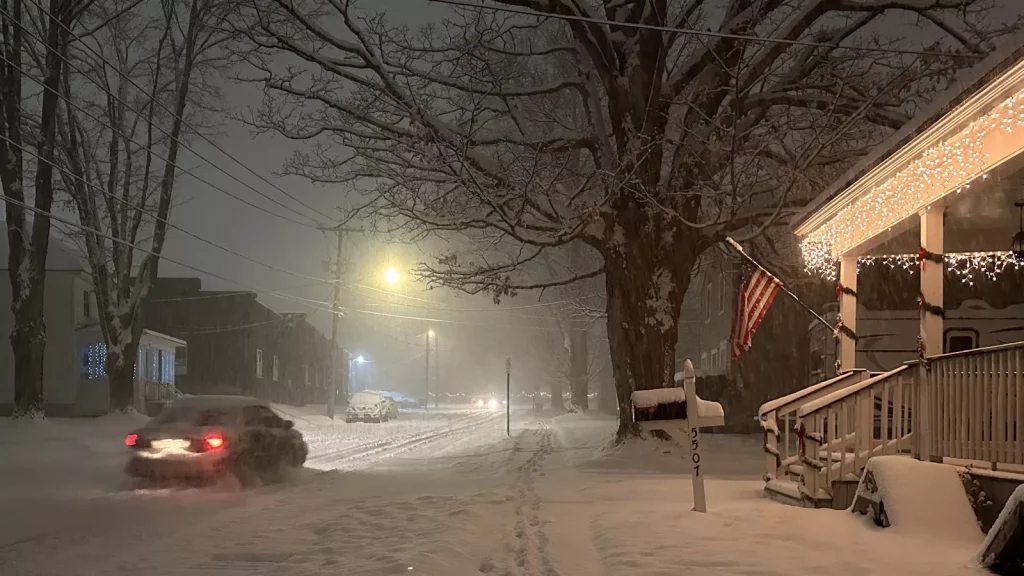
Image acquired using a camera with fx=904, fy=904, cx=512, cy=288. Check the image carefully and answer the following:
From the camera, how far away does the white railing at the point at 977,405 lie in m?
7.84

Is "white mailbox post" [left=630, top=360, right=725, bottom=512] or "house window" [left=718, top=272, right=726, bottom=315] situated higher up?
"house window" [left=718, top=272, right=726, bottom=315]

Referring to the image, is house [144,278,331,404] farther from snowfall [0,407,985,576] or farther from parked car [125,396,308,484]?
parked car [125,396,308,484]

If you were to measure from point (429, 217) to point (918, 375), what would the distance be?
11.6 meters

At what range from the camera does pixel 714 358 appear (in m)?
37.8

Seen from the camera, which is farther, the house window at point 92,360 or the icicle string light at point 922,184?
the house window at point 92,360

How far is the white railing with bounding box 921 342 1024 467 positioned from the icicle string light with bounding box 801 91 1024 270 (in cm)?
167

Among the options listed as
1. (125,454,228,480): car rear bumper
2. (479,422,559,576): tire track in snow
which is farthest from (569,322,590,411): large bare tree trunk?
(125,454,228,480): car rear bumper

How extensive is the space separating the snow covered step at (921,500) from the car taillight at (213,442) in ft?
31.2

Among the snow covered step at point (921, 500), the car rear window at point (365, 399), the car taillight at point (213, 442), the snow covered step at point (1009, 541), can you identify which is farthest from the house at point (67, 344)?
the snow covered step at point (1009, 541)

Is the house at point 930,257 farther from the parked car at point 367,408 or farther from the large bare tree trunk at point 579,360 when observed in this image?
the parked car at point 367,408

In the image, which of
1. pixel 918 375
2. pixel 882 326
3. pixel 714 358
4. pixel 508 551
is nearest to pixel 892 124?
pixel 882 326

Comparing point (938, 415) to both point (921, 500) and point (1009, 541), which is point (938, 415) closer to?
point (921, 500)

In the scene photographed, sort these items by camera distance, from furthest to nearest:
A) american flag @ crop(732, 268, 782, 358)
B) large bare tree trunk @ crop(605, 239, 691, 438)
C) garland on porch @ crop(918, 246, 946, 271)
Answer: large bare tree trunk @ crop(605, 239, 691, 438)
american flag @ crop(732, 268, 782, 358)
garland on porch @ crop(918, 246, 946, 271)

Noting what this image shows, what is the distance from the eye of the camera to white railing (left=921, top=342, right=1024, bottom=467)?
7844 millimetres
